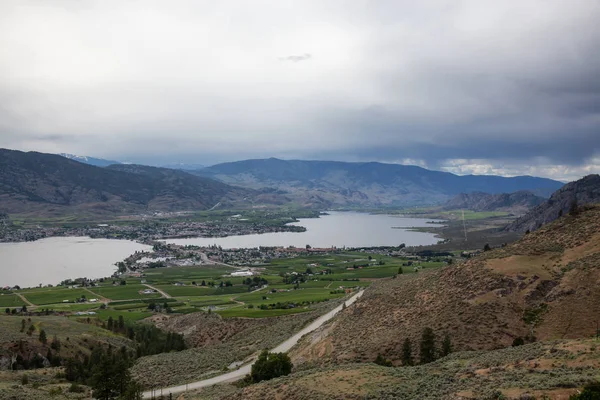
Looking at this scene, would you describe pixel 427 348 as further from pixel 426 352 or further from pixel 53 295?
pixel 53 295

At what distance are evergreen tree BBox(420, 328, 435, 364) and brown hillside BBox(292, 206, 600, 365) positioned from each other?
2.14 m

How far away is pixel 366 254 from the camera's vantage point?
19650 centimetres

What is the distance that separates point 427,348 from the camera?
36.8 m

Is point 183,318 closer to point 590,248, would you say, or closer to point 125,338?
point 125,338

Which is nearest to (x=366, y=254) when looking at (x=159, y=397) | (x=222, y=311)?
(x=222, y=311)

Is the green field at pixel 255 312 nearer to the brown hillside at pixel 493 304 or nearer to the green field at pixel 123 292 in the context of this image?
the brown hillside at pixel 493 304

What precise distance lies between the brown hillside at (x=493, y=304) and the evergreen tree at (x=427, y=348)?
214 cm

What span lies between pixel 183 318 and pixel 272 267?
262ft

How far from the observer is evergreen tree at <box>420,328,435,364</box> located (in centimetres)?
3647

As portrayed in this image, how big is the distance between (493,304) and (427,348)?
33.1 ft

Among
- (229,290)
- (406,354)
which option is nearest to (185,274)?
(229,290)

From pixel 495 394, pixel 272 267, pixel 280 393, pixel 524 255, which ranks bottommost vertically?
pixel 272 267

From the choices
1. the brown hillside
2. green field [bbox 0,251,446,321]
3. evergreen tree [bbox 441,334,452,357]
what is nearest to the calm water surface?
green field [bbox 0,251,446,321]

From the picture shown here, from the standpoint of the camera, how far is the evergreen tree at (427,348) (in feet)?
120
